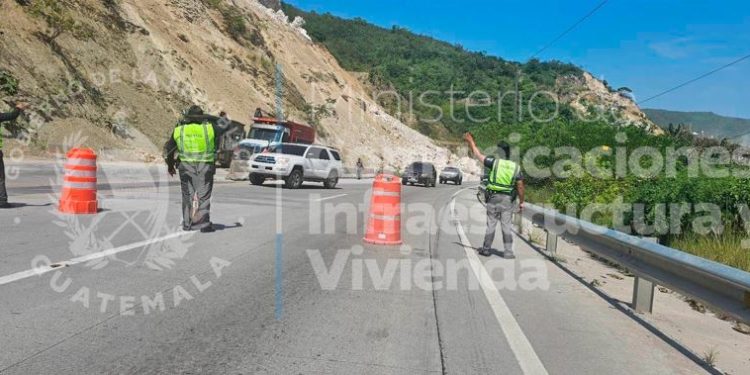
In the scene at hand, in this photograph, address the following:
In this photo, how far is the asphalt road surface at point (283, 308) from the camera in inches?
186

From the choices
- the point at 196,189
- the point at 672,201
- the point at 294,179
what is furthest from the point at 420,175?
the point at 196,189

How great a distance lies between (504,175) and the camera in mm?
10375

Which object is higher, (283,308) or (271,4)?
(271,4)

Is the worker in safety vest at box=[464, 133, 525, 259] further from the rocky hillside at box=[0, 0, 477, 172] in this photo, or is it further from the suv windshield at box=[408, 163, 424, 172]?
the suv windshield at box=[408, 163, 424, 172]

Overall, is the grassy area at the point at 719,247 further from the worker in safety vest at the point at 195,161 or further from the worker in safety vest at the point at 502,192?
the worker in safety vest at the point at 195,161

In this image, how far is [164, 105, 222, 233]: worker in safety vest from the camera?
1045 cm

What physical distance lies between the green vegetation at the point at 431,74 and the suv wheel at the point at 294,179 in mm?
71580

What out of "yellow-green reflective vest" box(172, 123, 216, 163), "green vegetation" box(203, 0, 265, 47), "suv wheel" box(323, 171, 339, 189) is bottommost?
"suv wheel" box(323, 171, 339, 189)

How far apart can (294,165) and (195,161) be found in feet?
50.5

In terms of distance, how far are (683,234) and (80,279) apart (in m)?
10.0

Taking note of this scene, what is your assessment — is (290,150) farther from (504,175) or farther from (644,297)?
(644,297)

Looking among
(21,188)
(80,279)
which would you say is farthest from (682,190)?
(21,188)

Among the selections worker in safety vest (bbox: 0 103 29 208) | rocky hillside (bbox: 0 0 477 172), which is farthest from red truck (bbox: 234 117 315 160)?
worker in safety vest (bbox: 0 103 29 208)

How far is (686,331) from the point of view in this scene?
6.71 meters
